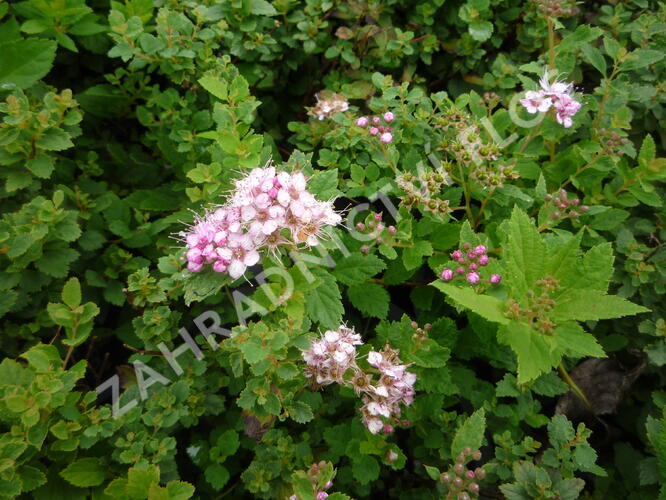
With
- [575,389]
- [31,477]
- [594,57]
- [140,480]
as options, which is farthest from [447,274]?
[31,477]

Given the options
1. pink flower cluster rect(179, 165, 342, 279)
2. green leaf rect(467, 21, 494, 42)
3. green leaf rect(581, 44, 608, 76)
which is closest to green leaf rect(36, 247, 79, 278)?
pink flower cluster rect(179, 165, 342, 279)

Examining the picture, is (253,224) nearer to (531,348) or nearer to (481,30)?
(531,348)

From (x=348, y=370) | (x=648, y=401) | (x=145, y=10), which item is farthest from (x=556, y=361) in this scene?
(x=145, y=10)

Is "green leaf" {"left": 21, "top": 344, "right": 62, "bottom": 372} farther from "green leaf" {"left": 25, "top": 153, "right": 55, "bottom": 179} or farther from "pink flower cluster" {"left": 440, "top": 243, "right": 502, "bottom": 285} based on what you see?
"pink flower cluster" {"left": 440, "top": 243, "right": 502, "bottom": 285}

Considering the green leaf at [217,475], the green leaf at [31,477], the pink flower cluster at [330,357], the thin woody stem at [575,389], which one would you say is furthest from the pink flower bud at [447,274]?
the green leaf at [31,477]

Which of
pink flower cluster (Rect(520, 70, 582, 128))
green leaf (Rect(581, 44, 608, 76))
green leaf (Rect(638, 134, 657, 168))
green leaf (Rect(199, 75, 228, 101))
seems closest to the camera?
green leaf (Rect(199, 75, 228, 101))

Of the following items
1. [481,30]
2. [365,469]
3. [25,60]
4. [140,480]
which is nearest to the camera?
[140,480]
